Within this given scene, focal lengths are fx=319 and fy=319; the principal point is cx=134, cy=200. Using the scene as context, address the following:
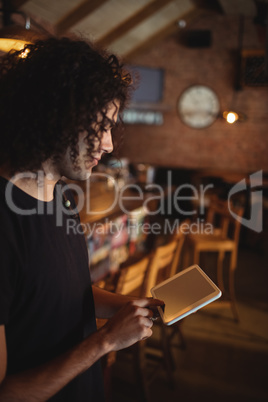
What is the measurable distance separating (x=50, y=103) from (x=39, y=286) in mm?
448

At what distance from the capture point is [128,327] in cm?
81

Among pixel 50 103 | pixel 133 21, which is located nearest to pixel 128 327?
pixel 50 103

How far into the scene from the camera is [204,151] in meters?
6.84

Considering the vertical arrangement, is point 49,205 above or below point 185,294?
Answer: above

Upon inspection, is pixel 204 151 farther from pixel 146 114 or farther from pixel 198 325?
pixel 198 325

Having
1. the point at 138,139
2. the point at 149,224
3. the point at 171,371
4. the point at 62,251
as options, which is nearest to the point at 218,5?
the point at 138,139

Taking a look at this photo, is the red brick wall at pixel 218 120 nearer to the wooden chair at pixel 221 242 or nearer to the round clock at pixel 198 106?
the round clock at pixel 198 106

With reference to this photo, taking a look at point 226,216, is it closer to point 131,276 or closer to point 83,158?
point 131,276

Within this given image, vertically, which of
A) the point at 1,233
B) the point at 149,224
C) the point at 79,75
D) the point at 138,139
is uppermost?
the point at 138,139

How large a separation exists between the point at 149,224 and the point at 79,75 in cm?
354

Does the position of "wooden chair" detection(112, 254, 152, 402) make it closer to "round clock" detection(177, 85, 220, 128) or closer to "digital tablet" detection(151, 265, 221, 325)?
"digital tablet" detection(151, 265, 221, 325)

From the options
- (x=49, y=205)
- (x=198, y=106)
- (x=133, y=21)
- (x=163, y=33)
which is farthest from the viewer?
(x=198, y=106)

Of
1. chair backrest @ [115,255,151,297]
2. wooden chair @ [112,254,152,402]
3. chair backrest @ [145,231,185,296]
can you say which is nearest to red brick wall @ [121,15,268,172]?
chair backrest @ [145,231,185,296]

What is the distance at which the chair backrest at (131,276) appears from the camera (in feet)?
5.28
